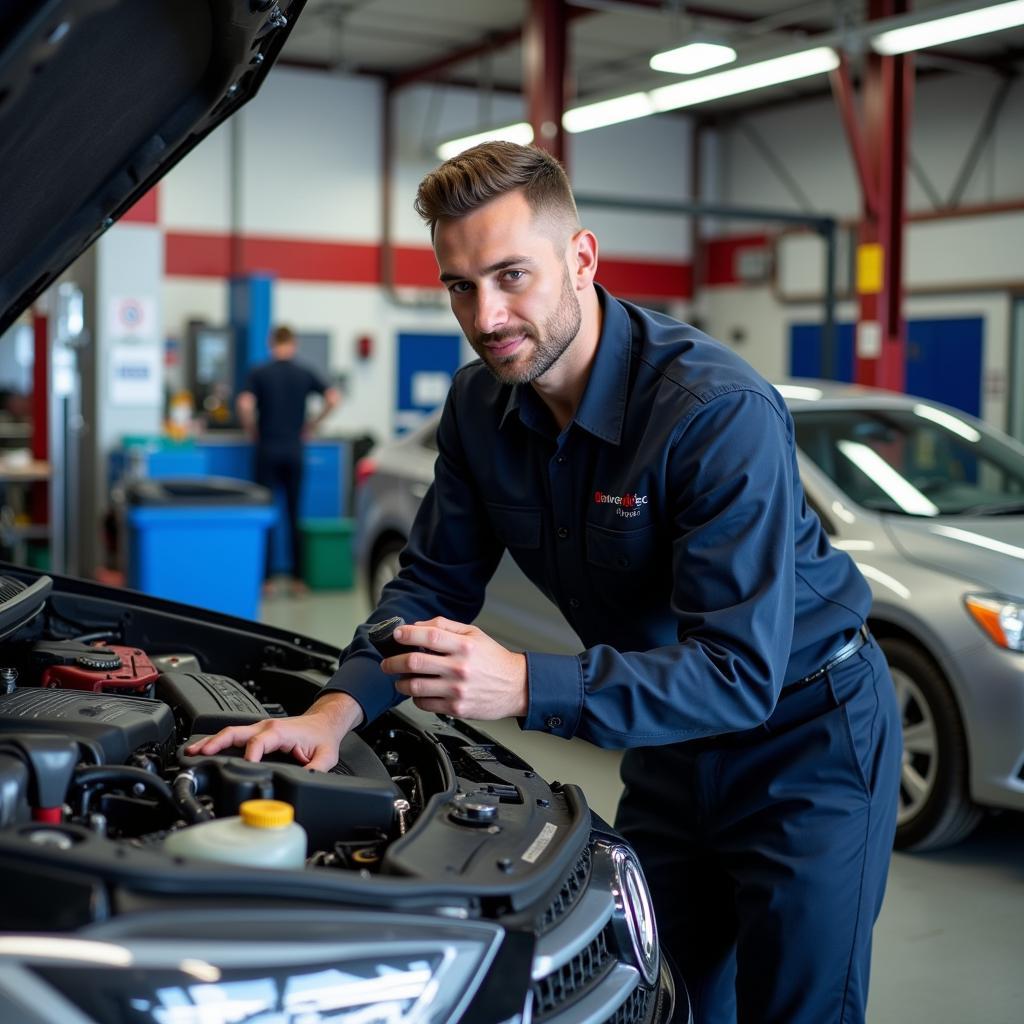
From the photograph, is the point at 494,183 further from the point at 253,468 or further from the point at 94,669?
the point at 253,468

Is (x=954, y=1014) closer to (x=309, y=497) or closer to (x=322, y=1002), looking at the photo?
(x=322, y=1002)

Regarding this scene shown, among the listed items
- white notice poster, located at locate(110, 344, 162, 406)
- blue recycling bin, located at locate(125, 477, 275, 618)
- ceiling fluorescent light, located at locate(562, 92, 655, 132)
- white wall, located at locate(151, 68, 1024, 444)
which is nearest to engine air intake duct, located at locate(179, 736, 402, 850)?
blue recycling bin, located at locate(125, 477, 275, 618)

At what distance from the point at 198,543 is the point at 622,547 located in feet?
14.3

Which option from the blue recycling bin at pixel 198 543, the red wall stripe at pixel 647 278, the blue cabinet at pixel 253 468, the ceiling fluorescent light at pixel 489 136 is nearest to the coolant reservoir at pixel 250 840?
the blue recycling bin at pixel 198 543

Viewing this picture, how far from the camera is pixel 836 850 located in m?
1.80

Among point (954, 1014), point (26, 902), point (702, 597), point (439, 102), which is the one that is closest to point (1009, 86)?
point (439, 102)

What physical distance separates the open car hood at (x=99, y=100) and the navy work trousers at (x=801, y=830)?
4.02ft

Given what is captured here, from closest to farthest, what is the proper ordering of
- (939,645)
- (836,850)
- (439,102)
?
(836,850), (939,645), (439,102)

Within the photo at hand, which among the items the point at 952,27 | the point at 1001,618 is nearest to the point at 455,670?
the point at 1001,618

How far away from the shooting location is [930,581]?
347 centimetres

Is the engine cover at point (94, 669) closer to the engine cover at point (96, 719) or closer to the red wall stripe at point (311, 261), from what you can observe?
the engine cover at point (96, 719)

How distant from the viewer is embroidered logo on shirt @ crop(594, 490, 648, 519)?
1758mm

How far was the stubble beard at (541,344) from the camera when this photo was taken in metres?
1.73

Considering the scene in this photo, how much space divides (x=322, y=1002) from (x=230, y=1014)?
3.3 inches
